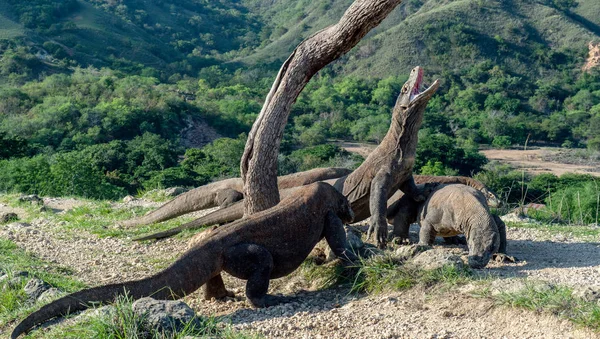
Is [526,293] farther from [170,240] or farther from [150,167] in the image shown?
[150,167]

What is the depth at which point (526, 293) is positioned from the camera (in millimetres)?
4598

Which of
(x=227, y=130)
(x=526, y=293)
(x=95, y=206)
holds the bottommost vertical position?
(x=227, y=130)

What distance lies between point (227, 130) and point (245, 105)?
8303mm

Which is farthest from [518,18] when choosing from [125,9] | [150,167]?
[150,167]

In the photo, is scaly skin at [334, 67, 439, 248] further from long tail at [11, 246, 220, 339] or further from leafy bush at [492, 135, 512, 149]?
leafy bush at [492, 135, 512, 149]

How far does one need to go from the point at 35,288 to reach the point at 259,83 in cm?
7176

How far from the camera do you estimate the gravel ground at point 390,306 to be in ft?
14.6

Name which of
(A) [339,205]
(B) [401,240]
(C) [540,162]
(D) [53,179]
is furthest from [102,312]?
(C) [540,162]

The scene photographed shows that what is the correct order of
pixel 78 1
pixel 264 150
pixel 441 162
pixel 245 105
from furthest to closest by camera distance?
1. pixel 78 1
2. pixel 245 105
3. pixel 441 162
4. pixel 264 150

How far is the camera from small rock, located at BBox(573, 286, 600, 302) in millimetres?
4458

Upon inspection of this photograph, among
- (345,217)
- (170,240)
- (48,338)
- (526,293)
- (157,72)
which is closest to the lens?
(48,338)

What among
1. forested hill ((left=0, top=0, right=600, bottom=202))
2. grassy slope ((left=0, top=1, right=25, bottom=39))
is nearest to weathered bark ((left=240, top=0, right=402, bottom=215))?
forested hill ((left=0, top=0, right=600, bottom=202))

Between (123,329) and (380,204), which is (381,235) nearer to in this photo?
(380,204)

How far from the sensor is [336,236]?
583 centimetres
